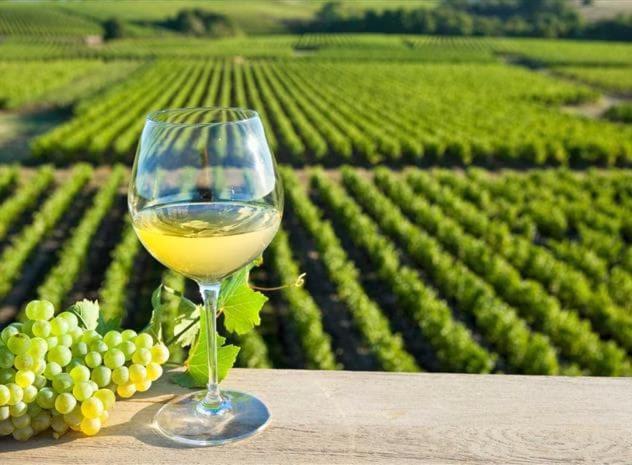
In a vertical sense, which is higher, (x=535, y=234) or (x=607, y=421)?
(x=607, y=421)

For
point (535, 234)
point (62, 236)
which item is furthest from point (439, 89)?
point (62, 236)

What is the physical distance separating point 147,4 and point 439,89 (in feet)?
256

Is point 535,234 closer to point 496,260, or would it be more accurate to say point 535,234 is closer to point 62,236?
point 496,260

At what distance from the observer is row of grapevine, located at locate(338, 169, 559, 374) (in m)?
7.54

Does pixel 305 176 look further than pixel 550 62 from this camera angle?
No

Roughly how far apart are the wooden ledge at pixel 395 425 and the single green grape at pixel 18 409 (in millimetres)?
52

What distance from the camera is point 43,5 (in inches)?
3792

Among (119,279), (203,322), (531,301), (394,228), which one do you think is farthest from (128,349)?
(394,228)

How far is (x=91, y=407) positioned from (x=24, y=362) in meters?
0.13

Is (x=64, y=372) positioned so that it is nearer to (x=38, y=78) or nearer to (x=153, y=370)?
(x=153, y=370)

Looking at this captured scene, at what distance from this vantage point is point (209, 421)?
1.23 m

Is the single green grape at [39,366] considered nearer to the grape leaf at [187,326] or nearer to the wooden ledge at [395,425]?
the wooden ledge at [395,425]

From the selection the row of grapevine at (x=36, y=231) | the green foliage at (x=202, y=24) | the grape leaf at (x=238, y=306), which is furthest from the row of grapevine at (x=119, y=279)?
the green foliage at (x=202, y=24)

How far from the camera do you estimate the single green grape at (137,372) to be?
124 cm
